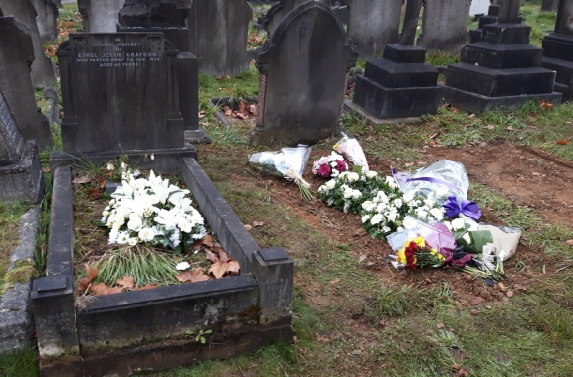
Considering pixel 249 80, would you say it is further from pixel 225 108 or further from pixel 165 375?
pixel 165 375

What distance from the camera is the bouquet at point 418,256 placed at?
13.7 feet

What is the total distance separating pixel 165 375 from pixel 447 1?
11.0 metres

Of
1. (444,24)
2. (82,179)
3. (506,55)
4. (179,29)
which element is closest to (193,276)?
(82,179)

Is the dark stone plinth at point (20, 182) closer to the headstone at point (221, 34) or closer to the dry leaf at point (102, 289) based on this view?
the dry leaf at point (102, 289)

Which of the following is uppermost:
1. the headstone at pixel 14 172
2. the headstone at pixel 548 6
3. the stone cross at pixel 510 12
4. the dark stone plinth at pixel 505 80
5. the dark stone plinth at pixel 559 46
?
the headstone at pixel 548 6

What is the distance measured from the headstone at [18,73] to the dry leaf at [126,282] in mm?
2901

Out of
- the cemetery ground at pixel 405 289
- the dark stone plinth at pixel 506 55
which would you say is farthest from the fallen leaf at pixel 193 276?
the dark stone plinth at pixel 506 55

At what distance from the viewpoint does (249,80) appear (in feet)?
33.3

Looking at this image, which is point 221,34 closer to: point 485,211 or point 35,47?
point 35,47

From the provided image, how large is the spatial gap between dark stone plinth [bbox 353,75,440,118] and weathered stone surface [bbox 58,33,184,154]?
3.56 m

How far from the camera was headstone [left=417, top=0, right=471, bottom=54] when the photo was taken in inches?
476

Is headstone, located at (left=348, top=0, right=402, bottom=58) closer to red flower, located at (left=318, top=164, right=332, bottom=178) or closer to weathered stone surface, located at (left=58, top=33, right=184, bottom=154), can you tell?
red flower, located at (left=318, top=164, right=332, bottom=178)

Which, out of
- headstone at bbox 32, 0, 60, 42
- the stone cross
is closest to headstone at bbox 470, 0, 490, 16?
the stone cross

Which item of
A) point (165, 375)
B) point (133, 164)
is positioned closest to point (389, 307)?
point (165, 375)
